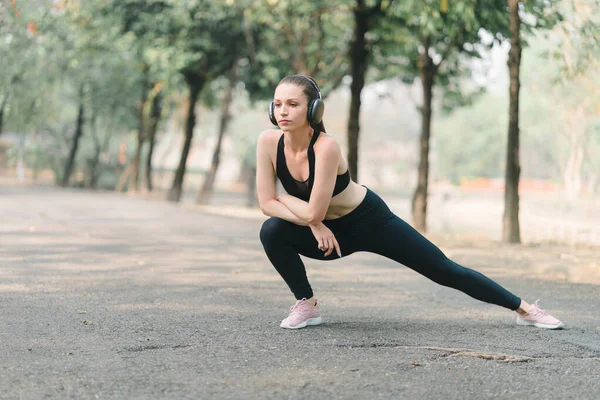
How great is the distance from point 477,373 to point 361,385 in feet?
2.29

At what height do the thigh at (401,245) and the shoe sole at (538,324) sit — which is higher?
the thigh at (401,245)

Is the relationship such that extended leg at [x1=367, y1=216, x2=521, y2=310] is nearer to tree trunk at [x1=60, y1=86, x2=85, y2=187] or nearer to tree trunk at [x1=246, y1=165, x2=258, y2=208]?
tree trunk at [x1=246, y1=165, x2=258, y2=208]

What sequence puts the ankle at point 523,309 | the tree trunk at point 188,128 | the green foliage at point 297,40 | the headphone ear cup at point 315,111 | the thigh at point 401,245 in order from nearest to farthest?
1. the headphone ear cup at point 315,111
2. the thigh at point 401,245
3. the ankle at point 523,309
4. the green foliage at point 297,40
5. the tree trunk at point 188,128

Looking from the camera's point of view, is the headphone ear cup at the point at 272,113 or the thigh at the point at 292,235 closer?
the headphone ear cup at the point at 272,113

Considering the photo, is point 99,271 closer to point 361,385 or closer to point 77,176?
point 361,385

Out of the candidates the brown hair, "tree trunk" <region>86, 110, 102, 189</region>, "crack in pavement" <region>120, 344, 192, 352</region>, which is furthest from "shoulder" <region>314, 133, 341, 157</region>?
"tree trunk" <region>86, 110, 102, 189</region>

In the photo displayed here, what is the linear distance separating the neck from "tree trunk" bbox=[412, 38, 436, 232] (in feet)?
43.6

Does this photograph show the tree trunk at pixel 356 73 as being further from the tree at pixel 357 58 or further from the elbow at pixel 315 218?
the elbow at pixel 315 218

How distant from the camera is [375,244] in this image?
561cm

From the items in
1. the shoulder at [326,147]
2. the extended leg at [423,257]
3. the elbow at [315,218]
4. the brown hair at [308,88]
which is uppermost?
the brown hair at [308,88]

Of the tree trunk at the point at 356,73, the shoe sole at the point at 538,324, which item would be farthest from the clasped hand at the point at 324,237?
the tree trunk at the point at 356,73

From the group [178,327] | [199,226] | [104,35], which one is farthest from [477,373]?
[104,35]

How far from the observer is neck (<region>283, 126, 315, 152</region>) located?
538 centimetres

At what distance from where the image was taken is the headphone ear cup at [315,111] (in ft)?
17.4
